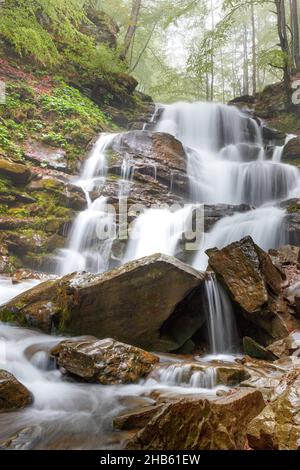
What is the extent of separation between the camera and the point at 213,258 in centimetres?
614

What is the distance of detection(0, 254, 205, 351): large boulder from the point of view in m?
5.52

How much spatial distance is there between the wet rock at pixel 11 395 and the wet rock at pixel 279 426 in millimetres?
2285

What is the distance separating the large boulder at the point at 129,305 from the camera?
5.52 metres

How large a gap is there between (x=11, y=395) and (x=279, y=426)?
2.55m

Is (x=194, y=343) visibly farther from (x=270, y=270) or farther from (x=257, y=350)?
(x=270, y=270)

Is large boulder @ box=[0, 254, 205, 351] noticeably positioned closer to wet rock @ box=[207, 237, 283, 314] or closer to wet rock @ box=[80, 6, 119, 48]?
wet rock @ box=[207, 237, 283, 314]

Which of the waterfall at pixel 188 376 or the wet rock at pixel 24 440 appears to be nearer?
the wet rock at pixel 24 440

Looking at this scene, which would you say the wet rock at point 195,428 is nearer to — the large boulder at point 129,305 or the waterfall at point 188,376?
the waterfall at point 188,376

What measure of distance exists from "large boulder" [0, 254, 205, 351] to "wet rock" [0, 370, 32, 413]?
186cm

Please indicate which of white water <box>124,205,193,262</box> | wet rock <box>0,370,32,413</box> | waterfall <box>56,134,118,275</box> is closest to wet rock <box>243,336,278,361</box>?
wet rock <box>0,370,32,413</box>

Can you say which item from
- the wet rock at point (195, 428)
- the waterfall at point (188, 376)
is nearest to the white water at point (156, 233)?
the waterfall at point (188, 376)

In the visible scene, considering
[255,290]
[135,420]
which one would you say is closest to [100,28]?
[255,290]

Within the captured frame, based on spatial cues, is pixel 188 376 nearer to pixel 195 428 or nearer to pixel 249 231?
pixel 195 428

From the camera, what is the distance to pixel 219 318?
19.7 ft
